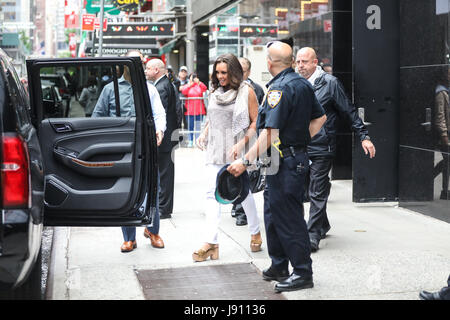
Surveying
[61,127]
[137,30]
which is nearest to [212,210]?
[61,127]

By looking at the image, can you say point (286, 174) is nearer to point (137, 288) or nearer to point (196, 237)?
point (137, 288)

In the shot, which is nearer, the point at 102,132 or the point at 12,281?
the point at 12,281

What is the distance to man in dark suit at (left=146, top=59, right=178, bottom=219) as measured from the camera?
26.7 feet

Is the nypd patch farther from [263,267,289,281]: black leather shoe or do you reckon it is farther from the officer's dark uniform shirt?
[263,267,289,281]: black leather shoe

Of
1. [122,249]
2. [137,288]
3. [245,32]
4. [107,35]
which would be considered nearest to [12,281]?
[137,288]

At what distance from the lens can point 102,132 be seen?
229 inches

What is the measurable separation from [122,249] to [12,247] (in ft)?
9.27

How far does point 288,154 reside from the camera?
5.24 m

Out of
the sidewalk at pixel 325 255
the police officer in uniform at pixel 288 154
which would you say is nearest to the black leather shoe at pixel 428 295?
the sidewalk at pixel 325 255

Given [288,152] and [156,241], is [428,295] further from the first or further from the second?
[156,241]

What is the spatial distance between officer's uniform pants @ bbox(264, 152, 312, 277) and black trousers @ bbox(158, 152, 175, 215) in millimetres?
3055

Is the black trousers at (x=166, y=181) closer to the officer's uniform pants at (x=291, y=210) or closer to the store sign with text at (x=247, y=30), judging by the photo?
the officer's uniform pants at (x=291, y=210)

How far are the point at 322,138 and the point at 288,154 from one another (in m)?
1.57

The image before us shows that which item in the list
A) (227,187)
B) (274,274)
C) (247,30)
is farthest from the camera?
(247,30)
